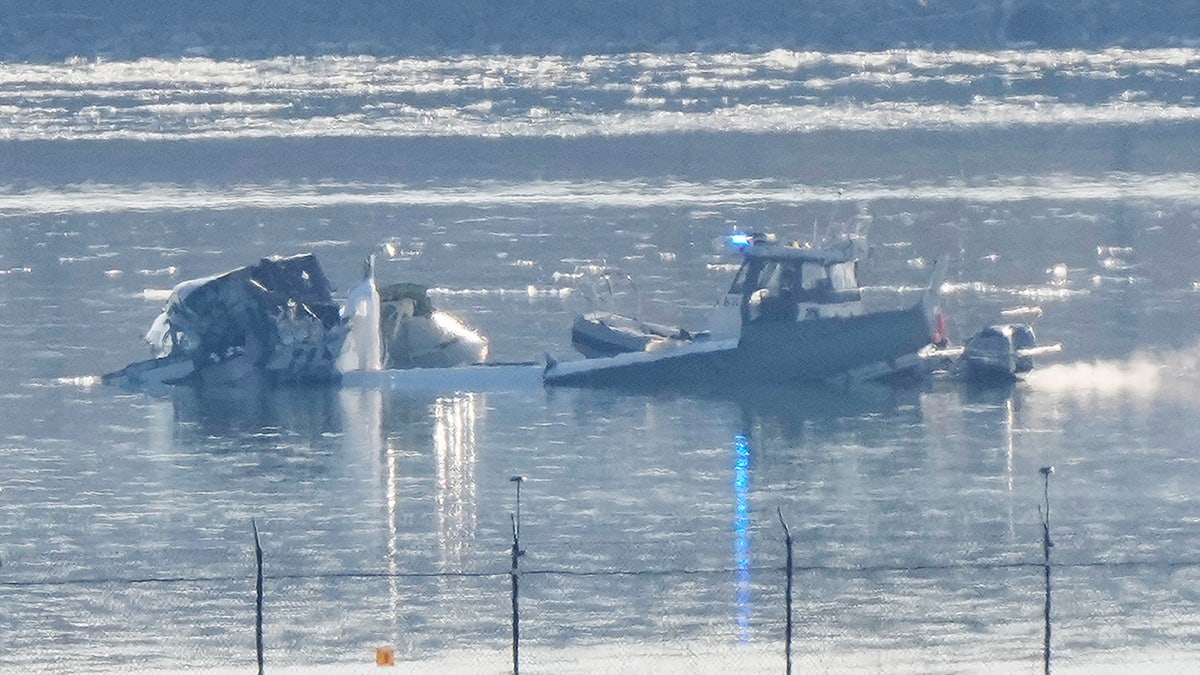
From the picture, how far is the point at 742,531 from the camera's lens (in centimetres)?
3041

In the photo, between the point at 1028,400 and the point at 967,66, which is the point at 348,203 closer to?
the point at 1028,400

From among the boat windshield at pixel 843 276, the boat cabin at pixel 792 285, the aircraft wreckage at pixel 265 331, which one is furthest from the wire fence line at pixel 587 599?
the aircraft wreckage at pixel 265 331

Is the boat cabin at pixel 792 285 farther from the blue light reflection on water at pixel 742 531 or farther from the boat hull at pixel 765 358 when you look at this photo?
the blue light reflection on water at pixel 742 531

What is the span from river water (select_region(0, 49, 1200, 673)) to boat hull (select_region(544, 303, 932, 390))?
0.61 meters

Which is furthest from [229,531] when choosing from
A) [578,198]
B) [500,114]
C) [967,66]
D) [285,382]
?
[967,66]

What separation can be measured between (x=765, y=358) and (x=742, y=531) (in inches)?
458

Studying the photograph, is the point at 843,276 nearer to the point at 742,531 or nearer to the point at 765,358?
the point at 765,358

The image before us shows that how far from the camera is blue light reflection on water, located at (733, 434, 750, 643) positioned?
25.9m

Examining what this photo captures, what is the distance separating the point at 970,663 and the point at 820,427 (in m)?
15.4

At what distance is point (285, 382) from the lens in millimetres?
42969

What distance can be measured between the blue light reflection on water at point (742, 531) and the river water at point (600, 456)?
3.1 inches

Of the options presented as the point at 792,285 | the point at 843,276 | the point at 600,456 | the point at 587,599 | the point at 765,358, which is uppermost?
the point at 843,276

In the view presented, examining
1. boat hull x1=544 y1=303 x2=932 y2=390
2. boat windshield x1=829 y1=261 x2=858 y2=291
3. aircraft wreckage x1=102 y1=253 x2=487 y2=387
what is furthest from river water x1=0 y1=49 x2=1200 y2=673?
boat windshield x1=829 y1=261 x2=858 y2=291

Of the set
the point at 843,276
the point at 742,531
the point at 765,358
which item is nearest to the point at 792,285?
the point at 843,276
